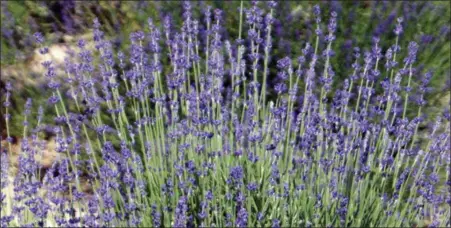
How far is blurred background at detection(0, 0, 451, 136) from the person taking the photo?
15.1 ft

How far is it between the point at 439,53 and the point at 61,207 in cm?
261

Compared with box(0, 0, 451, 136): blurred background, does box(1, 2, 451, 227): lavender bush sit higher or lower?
lower

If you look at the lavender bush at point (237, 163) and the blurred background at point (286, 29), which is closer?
the lavender bush at point (237, 163)

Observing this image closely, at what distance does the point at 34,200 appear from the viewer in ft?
9.70

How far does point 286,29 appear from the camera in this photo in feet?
15.5

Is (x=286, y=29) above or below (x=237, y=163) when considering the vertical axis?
above

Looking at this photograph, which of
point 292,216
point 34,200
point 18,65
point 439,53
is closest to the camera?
point 34,200

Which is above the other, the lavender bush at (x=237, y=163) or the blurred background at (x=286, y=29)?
the blurred background at (x=286, y=29)

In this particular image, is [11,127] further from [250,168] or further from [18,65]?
[250,168]

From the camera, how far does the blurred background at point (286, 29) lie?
461cm

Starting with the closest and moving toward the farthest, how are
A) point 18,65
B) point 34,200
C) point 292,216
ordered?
point 34,200 < point 292,216 < point 18,65

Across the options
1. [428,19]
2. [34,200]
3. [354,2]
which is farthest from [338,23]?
[34,200]

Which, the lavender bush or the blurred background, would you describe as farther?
the blurred background

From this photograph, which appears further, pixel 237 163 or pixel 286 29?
pixel 286 29
